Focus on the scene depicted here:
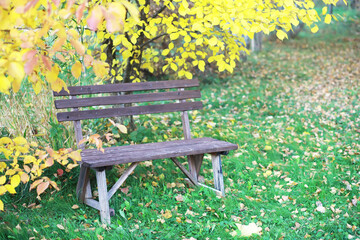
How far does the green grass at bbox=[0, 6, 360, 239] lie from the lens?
2850 mm

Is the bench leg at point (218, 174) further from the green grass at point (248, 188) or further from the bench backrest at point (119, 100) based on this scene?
the bench backrest at point (119, 100)

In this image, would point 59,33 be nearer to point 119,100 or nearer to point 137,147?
point 137,147

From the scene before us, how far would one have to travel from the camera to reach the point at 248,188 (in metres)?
3.68

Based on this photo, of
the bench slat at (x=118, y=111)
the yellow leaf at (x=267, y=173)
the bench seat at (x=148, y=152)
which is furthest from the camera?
the yellow leaf at (x=267, y=173)

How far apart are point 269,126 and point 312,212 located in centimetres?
271

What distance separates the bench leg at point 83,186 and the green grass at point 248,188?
80 mm

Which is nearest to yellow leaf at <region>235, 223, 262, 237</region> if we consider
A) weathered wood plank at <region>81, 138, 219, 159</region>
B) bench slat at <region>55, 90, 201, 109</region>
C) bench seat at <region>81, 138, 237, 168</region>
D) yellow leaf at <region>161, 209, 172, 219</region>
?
yellow leaf at <region>161, 209, 172, 219</region>

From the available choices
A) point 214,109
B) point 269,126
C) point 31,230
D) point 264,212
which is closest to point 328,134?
point 269,126

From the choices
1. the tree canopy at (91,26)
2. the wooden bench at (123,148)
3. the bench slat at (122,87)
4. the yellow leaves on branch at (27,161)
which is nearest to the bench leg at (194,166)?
the wooden bench at (123,148)

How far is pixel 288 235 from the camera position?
283 centimetres

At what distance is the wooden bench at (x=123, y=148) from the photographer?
289cm

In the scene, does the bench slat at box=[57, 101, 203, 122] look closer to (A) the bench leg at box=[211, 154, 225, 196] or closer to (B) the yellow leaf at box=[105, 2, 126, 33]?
(A) the bench leg at box=[211, 154, 225, 196]

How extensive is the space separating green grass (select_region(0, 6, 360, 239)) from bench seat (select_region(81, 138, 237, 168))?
1.37 ft

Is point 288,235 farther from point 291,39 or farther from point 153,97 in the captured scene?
point 291,39
